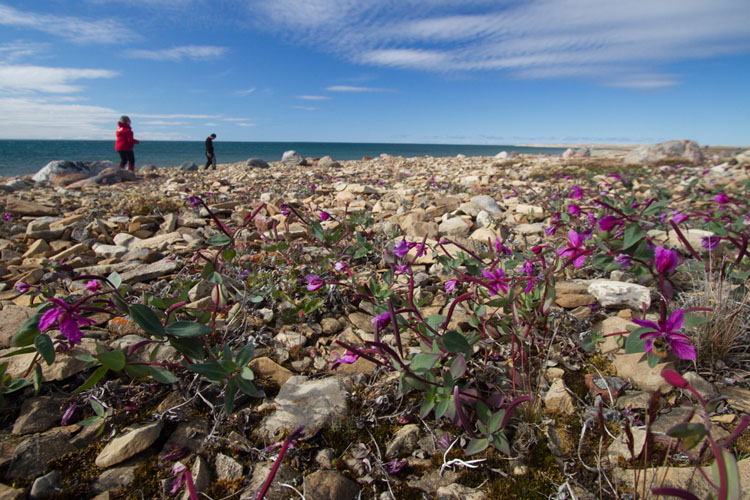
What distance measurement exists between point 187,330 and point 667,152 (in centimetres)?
1922

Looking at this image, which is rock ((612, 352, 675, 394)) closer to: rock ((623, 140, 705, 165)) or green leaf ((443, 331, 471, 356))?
green leaf ((443, 331, 471, 356))

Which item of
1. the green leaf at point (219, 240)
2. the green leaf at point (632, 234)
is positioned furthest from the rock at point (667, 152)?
the green leaf at point (219, 240)

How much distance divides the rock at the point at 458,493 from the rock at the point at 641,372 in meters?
0.82

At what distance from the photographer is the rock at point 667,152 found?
14750 mm

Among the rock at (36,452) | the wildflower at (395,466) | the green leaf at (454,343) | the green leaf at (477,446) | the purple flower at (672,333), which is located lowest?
the wildflower at (395,466)

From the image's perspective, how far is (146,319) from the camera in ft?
3.75

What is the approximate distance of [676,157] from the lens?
14.5 metres

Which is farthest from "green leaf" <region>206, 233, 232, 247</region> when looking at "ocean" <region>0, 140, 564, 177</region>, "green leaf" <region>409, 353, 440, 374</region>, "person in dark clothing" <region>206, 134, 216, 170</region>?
"ocean" <region>0, 140, 564, 177</region>

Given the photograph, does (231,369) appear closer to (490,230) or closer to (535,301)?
(535,301)

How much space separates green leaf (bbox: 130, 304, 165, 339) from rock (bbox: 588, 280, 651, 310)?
217 cm

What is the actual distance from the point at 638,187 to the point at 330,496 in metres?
7.31

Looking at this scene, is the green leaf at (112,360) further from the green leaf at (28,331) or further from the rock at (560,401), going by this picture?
the rock at (560,401)

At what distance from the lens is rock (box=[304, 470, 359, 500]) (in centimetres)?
115

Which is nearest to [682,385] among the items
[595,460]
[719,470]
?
[719,470]
